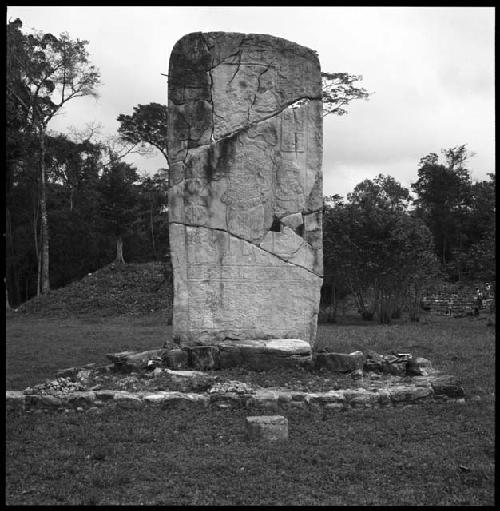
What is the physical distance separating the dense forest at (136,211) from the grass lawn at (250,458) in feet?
26.8

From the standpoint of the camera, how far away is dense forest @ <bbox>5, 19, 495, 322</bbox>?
22.0 meters

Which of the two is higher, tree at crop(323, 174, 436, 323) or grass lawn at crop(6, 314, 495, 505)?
tree at crop(323, 174, 436, 323)

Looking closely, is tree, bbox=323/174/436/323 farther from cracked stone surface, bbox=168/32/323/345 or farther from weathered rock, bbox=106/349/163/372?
weathered rock, bbox=106/349/163/372

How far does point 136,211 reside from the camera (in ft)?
108

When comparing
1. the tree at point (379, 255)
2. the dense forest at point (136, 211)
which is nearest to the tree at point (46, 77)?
the dense forest at point (136, 211)

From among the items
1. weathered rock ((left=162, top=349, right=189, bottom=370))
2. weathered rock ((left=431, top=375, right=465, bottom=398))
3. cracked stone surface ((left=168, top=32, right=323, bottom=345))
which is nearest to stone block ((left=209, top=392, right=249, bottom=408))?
weathered rock ((left=162, top=349, right=189, bottom=370))

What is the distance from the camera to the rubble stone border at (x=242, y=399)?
304 inches

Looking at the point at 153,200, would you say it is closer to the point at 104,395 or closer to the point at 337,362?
the point at 337,362

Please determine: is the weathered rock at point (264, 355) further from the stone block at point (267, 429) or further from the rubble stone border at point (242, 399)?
the stone block at point (267, 429)

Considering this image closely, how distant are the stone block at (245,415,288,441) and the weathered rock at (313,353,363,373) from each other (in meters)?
3.18

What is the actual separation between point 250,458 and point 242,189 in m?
5.26

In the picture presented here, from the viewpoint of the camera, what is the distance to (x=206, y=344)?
9.88 m

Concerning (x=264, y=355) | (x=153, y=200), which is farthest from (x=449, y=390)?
(x=153, y=200)

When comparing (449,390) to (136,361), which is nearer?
(449,390)
